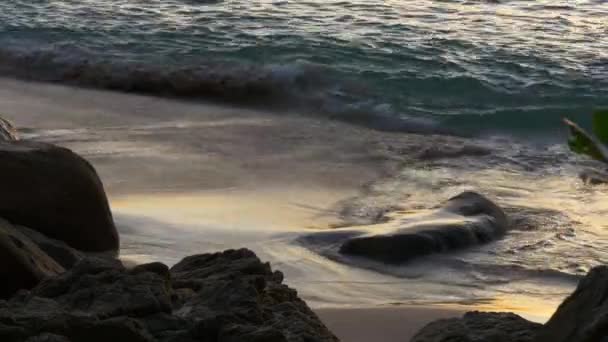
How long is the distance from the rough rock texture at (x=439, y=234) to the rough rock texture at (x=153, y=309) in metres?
2.13

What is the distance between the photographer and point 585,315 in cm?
238

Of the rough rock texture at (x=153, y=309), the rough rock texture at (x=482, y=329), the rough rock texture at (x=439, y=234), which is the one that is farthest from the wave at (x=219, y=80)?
the rough rock texture at (x=482, y=329)

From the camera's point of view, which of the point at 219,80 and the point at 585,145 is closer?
the point at 585,145

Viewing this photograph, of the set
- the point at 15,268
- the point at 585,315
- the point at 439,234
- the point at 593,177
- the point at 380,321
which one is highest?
the point at 585,315

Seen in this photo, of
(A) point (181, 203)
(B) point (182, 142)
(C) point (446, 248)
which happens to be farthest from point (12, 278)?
(B) point (182, 142)

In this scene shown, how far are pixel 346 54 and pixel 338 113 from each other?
5.80ft

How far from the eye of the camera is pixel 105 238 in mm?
4980

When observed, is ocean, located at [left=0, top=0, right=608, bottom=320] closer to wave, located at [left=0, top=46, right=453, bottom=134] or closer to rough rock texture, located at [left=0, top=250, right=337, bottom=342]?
wave, located at [left=0, top=46, right=453, bottom=134]

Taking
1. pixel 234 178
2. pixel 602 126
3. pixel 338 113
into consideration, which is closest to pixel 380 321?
pixel 602 126

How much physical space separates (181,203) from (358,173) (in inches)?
61.8

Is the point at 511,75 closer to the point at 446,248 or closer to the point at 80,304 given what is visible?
the point at 446,248

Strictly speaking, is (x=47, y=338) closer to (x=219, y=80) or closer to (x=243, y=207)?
(x=243, y=207)

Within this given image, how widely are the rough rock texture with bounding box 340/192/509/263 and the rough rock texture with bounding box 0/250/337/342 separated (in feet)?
6.98

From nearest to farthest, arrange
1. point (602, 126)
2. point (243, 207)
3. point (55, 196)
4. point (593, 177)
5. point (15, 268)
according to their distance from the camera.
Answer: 1. point (602, 126)
2. point (15, 268)
3. point (55, 196)
4. point (243, 207)
5. point (593, 177)
